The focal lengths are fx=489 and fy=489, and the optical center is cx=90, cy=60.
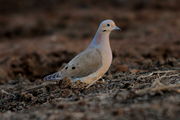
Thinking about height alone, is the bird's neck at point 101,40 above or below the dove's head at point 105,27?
below

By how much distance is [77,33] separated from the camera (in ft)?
56.8

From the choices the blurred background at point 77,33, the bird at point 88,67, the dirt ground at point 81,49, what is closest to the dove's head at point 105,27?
the bird at point 88,67

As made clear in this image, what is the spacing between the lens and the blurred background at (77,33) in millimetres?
11078

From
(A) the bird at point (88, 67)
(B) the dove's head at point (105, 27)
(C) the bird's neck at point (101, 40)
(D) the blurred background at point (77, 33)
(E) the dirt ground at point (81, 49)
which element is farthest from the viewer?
(D) the blurred background at point (77, 33)

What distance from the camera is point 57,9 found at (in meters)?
21.4

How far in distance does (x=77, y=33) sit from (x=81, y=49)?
11.8 ft

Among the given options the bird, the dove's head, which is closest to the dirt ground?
the bird

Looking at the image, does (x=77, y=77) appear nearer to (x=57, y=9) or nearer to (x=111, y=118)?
(x=111, y=118)

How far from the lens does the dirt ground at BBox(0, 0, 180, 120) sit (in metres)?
5.36

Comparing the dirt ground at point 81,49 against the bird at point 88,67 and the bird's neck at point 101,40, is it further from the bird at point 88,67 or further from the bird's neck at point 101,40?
the bird's neck at point 101,40

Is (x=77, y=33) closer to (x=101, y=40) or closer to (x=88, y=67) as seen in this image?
(x=101, y=40)

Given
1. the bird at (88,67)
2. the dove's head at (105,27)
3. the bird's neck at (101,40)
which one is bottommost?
the bird at (88,67)

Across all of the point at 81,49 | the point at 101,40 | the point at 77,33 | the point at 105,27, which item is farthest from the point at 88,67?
the point at 77,33

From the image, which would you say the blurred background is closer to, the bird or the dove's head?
the dove's head
